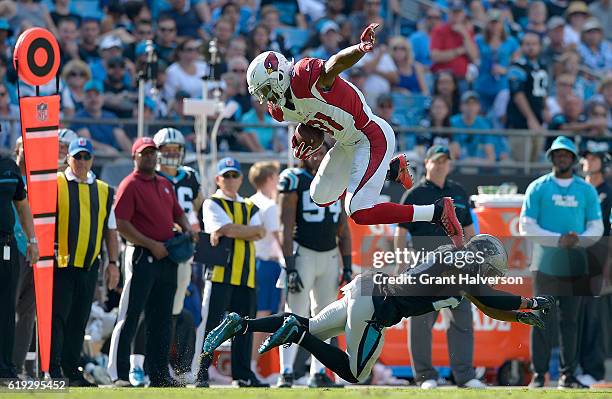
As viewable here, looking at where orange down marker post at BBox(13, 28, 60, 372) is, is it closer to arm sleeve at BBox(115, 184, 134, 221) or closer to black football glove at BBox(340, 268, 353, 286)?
arm sleeve at BBox(115, 184, 134, 221)

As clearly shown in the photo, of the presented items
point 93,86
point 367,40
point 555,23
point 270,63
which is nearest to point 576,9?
point 555,23

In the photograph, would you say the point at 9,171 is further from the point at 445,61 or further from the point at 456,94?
the point at 445,61

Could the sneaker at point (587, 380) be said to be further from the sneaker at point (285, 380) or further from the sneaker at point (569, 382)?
the sneaker at point (285, 380)

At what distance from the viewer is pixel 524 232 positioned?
37.9 feet

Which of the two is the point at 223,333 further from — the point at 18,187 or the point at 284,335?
the point at 18,187

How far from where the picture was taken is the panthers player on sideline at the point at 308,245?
11008 mm

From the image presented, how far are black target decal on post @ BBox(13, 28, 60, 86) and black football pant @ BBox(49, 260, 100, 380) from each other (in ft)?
5.12

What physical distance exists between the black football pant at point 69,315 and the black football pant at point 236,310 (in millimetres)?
1051

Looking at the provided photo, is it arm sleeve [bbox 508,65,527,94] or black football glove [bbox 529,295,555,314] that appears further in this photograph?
arm sleeve [bbox 508,65,527,94]

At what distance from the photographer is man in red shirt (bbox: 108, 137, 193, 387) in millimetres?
10312

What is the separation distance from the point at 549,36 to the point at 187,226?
9236 mm

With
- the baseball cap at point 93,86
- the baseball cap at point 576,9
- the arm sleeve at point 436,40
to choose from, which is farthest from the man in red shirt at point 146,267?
the baseball cap at point 576,9

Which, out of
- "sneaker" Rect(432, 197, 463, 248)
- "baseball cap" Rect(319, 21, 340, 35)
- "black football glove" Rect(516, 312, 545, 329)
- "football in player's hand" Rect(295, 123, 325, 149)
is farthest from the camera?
"baseball cap" Rect(319, 21, 340, 35)

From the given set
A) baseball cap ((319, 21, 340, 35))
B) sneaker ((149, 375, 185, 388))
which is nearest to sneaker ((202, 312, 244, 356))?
sneaker ((149, 375, 185, 388))
